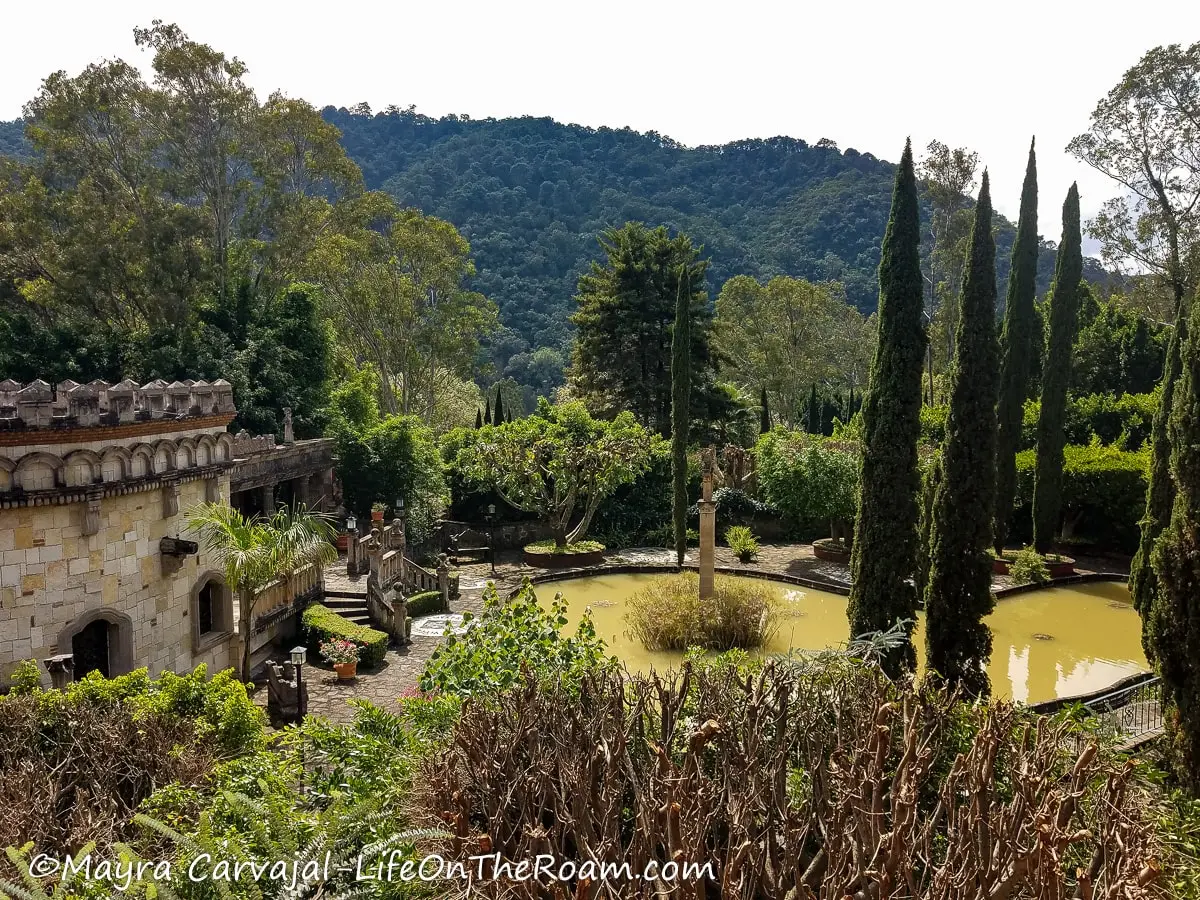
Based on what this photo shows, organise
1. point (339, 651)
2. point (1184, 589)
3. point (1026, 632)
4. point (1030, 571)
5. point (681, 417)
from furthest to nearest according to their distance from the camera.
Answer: point (681, 417) < point (1030, 571) < point (1026, 632) < point (339, 651) < point (1184, 589)

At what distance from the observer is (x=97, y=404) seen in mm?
11281

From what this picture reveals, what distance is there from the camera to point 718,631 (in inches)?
626

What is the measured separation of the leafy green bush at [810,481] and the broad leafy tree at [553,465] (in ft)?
14.9

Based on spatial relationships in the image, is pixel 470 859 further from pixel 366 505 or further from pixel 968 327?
pixel 366 505

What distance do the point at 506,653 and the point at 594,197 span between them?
299ft

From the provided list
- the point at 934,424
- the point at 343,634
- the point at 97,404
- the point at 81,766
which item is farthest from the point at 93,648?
the point at 934,424

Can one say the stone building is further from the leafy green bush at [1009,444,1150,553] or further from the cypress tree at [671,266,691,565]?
the leafy green bush at [1009,444,1150,553]

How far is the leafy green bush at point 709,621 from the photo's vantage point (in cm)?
1580

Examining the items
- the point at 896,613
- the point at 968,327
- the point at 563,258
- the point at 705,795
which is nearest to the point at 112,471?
the point at 705,795

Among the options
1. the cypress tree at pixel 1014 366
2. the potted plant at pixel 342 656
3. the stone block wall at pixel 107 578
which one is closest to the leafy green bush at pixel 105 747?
the stone block wall at pixel 107 578

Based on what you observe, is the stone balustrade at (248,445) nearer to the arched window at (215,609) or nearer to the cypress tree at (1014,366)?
the arched window at (215,609)

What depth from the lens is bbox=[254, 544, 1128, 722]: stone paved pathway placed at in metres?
13.8

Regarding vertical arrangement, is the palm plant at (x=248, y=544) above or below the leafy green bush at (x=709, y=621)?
above

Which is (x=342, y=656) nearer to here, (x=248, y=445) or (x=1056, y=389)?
(x=248, y=445)
